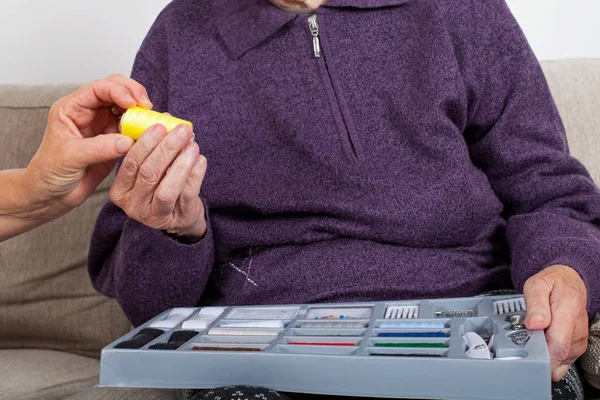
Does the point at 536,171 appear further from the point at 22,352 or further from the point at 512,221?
the point at 22,352

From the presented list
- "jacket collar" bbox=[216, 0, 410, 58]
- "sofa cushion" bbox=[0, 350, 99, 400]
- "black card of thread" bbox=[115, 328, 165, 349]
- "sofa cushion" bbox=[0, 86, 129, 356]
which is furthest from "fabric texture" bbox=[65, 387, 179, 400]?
"jacket collar" bbox=[216, 0, 410, 58]

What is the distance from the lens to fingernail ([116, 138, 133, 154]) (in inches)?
31.5

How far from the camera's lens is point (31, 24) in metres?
1.66

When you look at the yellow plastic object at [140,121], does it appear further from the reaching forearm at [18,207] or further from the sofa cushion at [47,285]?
the sofa cushion at [47,285]

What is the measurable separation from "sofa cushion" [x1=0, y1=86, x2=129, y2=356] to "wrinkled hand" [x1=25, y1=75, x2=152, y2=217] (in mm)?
517

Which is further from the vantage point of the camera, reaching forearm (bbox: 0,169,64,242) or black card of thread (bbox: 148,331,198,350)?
reaching forearm (bbox: 0,169,64,242)

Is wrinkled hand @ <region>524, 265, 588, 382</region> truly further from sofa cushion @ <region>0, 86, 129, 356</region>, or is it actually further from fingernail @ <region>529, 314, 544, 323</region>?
sofa cushion @ <region>0, 86, 129, 356</region>

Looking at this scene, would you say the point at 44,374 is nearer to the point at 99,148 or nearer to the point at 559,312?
the point at 99,148

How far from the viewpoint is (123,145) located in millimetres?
801

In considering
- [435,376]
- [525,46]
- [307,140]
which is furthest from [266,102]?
[435,376]

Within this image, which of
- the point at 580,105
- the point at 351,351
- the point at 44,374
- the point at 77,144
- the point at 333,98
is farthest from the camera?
the point at 580,105

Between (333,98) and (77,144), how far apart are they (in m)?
0.37

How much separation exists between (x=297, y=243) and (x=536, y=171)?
13.6 inches

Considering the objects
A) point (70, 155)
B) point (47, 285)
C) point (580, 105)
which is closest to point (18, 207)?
point (70, 155)
